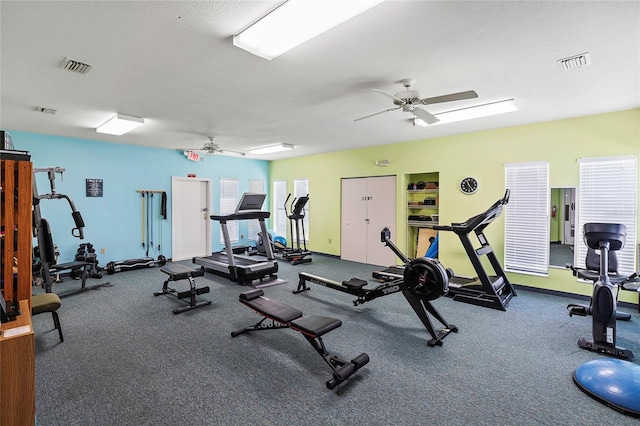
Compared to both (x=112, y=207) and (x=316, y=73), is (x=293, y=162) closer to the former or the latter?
(x=112, y=207)

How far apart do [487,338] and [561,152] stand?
311 cm

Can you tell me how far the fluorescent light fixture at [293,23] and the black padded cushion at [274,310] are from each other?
Answer: 7.26 ft

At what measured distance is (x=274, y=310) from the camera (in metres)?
2.94

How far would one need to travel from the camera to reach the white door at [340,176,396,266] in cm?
652

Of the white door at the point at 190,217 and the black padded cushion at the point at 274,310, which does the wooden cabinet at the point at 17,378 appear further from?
the white door at the point at 190,217

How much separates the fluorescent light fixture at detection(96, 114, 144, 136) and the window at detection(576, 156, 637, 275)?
6408mm

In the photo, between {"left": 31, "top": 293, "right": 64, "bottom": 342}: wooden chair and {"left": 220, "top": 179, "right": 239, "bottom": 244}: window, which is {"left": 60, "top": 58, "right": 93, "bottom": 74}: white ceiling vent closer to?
{"left": 31, "top": 293, "right": 64, "bottom": 342}: wooden chair

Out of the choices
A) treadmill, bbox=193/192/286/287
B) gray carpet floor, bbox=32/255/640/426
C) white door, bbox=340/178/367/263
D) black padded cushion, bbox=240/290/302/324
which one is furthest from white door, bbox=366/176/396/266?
black padded cushion, bbox=240/290/302/324

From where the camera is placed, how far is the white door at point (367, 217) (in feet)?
21.4

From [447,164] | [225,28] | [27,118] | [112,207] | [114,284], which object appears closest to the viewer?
[225,28]

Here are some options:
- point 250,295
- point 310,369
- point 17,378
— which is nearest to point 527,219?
point 310,369

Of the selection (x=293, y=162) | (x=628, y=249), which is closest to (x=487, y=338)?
(x=628, y=249)

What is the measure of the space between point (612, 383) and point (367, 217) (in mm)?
4944

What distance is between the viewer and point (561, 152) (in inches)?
174
